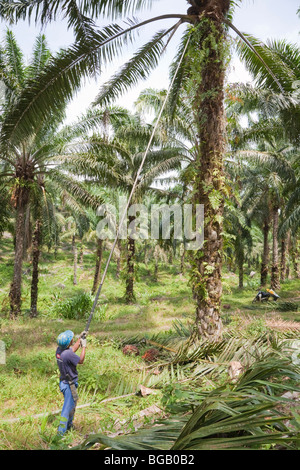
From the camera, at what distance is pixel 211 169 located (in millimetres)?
5812

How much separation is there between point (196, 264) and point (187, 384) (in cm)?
213

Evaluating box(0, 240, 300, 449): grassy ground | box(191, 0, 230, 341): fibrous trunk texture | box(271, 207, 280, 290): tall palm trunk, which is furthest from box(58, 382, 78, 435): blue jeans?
box(271, 207, 280, 290): tall palm trunk

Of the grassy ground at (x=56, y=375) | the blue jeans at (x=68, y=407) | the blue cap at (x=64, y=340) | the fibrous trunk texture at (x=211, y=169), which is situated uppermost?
the fibrous trunk texture at (x=211, y=169)

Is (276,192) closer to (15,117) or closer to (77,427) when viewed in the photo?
(15,117)

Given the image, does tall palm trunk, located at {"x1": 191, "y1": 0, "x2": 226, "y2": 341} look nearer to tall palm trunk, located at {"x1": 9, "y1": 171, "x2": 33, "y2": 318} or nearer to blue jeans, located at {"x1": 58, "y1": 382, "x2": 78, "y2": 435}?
blue jeans, located at {"x1": 58, "y1": 382, "x2": 78, "y2": 435}

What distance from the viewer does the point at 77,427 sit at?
4133 mm

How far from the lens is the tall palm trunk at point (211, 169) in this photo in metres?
5.73

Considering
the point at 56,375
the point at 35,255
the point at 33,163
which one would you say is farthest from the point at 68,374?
the point at 35,255

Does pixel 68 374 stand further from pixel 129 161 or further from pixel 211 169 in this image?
pixel 129 161

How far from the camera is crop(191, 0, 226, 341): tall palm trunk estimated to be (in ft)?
18.8

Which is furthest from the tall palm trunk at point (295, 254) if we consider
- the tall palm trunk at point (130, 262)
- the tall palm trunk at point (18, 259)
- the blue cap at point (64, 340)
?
the blue cap at point (64, 340)

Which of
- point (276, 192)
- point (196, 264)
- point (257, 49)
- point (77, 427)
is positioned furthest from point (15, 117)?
point (276, 192)

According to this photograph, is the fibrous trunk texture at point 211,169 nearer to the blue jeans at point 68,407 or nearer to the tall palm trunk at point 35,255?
the blue jeans at point 68,407

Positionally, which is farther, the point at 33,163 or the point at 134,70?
the point at 33,163
